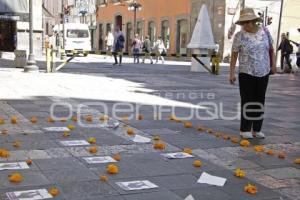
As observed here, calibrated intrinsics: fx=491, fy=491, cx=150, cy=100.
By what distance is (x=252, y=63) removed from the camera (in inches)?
269

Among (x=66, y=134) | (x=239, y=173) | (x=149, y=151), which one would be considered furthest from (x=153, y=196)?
(x=66, y=134)

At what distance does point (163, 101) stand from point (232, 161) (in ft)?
17.1

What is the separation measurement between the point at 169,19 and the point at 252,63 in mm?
35644

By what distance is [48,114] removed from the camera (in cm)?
853

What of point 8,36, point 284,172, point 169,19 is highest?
point 169,19

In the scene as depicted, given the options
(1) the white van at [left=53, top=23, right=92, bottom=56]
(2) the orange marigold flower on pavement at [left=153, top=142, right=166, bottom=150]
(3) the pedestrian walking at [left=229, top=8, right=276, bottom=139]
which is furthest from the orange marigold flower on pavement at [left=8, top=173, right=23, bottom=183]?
(1) the white van at [left=53, top=23, right=92, bottom=56]

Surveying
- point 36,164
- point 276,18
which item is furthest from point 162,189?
point 276,18

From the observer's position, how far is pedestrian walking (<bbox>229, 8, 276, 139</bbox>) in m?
6.84

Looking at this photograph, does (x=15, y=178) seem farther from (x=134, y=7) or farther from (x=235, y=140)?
(x=134, y=7)

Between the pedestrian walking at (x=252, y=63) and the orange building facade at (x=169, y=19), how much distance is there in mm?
27551

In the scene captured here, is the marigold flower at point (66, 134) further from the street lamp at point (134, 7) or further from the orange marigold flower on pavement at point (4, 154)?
the street lamp at point (134, 7)

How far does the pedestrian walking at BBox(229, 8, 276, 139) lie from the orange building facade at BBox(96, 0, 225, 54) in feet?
90.4

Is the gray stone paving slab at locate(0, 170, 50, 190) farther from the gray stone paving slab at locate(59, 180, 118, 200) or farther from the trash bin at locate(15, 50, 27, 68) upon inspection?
the trash bin at locate(15, 50, 27, 68)

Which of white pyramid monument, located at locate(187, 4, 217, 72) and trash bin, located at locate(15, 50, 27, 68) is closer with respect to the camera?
trash bin, located at locate(15, 50, 27, 68)
